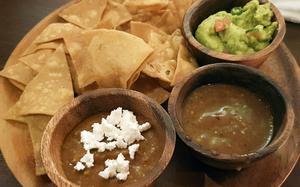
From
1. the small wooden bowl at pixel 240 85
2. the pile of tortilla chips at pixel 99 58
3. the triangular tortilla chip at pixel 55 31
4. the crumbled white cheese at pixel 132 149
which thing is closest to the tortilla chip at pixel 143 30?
the pile of tortilla chips at pixel 99 58

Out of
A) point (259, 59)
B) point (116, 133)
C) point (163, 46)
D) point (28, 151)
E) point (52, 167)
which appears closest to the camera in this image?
point (52, 167)

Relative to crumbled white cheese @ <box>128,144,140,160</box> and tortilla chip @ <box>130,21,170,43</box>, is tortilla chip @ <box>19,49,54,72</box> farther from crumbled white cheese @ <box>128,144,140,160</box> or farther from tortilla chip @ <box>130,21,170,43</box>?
crumbled white cheese @ <box>128,144,140,160</box>

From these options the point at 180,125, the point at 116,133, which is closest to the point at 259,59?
the point at 180,125

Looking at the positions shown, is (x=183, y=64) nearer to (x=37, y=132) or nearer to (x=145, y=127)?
(x=145, y=127)

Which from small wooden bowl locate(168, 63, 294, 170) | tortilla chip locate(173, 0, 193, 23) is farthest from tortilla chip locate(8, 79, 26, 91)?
tortilla chip locate(173, 0, 193, 23)

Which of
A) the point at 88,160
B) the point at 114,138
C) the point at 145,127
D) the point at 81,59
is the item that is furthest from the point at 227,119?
the point at 81,59

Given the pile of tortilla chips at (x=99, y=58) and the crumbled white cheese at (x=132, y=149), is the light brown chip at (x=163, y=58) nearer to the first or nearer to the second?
the pile of tortilla chips at (x=99, y=58)

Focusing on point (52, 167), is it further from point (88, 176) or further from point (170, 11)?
point (170, 11)
